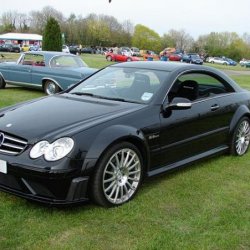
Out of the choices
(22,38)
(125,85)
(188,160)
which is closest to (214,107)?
(188,160)

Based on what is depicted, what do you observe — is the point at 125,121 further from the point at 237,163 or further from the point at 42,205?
the point at 237,163

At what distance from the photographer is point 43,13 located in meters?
122

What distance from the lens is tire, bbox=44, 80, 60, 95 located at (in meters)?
13.0

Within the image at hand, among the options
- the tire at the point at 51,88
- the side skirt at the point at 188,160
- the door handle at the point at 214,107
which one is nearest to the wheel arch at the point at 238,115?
the side skirt at the point at 188,160

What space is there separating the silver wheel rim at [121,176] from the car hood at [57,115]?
0.42 metres

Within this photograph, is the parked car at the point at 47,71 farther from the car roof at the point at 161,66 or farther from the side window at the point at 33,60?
the car roof at the point at 161,66

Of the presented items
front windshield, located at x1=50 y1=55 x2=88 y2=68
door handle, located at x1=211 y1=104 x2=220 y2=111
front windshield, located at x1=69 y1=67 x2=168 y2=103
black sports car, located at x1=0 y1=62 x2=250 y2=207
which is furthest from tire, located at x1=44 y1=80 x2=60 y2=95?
door handle, located at x1=211 y1=104 x2=220 y2=111

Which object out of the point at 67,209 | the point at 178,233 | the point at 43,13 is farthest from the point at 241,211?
the point at 43,13

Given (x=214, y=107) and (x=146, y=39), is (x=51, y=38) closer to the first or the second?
(x=214, y=107)

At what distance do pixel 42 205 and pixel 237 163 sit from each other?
3.19 m

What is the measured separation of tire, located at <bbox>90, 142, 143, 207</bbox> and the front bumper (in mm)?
160

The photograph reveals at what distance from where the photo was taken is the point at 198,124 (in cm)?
A: 554

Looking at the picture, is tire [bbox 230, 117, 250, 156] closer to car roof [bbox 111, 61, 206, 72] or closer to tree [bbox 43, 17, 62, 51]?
car roof [bbox 111, 61, 206, 72]

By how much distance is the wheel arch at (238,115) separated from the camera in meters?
6.30
